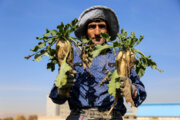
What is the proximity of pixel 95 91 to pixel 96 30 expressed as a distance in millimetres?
1065

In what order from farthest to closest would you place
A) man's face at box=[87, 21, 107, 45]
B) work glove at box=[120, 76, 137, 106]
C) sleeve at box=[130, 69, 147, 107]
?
man's face at box=[87, 21, 107, 45], sleeve at box=[130, 69, 147, 107], work glove at box=[120, 76, 137, 106]

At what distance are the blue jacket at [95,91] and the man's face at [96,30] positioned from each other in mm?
362

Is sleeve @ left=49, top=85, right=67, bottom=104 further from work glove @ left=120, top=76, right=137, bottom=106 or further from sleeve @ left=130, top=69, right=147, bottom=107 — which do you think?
sleeve @ left=130, top=69, right=147, bottom=107

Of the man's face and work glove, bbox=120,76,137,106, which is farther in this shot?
the man's face

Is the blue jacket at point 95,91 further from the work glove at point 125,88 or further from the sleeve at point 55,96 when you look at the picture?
the work glove at point 125,88

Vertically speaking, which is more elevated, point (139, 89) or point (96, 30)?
point (96, 30)

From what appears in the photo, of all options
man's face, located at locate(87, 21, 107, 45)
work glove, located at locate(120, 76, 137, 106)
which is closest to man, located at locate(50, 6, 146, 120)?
man's face, located at locate(87, 21, 107, 45)

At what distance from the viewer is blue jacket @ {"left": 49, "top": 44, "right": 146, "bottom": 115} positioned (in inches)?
137

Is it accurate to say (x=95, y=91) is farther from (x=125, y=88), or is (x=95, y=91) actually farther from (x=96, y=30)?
(x=96, y=30)

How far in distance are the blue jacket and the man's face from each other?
36 centimetres

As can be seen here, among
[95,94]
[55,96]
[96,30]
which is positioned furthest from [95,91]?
[96,30]

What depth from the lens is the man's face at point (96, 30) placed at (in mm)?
3920

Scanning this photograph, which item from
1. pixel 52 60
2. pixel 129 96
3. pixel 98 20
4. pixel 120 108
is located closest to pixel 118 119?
pixel 120 108

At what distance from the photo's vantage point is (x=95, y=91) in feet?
11.6
